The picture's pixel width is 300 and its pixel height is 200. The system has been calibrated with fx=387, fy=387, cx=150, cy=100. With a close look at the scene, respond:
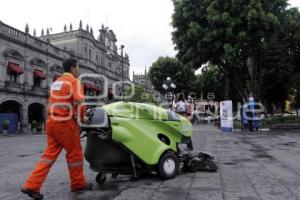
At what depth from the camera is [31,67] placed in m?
37.8

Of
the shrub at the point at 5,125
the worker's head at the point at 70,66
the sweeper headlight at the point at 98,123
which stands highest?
the worker's head at the point at 70,66

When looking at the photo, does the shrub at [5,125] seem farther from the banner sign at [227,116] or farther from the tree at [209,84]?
the tree at [209,84]

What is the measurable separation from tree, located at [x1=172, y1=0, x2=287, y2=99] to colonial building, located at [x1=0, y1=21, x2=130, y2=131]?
10.7m

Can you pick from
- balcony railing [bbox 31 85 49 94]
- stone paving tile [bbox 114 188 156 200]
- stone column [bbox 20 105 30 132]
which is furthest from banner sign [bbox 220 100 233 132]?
balcony railing [bbox 31 85 49 94]

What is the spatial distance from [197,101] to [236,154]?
177 feet

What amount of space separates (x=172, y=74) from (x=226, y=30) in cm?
Answer: 3488

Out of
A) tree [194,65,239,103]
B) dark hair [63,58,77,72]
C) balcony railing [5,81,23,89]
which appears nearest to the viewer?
dark hair [63,58,77,72]

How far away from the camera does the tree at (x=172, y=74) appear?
2250 inches

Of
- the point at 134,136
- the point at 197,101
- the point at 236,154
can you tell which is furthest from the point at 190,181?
the point at 197,101

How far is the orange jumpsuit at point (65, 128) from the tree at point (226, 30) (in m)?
18.2

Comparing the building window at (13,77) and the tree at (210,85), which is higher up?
the tree at (210,85)

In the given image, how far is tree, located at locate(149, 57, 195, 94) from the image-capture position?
57.2m

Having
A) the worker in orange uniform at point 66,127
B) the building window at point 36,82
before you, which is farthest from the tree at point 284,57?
the worker in orange uniform at point 66,127

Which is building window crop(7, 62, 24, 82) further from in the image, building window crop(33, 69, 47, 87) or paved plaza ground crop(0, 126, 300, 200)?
paved plaza ground crop(0, 126, 300, 200)
